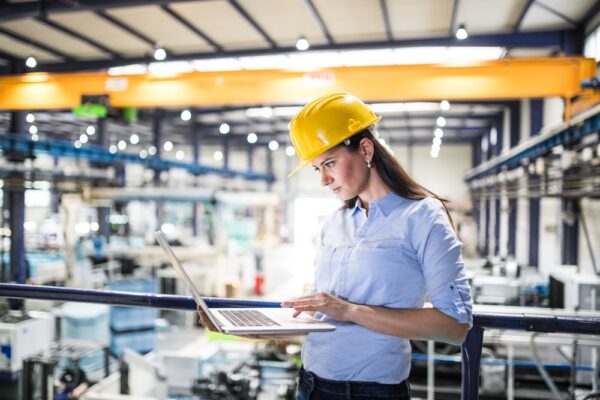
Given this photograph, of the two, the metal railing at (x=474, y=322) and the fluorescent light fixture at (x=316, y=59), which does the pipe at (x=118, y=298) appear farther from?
the fluorescent light fixture at (x=316, y=59)

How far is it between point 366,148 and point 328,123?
0.14 m

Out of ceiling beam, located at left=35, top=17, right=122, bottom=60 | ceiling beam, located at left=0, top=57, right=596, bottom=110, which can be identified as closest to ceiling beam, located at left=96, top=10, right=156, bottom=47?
ceiling beam, located at left=35, top=17, right=122, bottom=60

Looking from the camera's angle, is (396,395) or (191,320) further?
(191,320)

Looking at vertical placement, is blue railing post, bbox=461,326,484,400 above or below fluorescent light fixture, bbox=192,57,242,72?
below

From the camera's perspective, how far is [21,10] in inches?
309

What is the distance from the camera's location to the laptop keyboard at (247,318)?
133cm

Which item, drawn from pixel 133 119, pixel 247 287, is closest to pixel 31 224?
pixel 247 287

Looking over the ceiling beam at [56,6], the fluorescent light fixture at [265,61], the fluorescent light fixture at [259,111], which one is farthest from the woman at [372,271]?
the fluorescent light fixture at [259,111]

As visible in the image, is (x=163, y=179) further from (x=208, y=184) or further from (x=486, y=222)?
(x=486, y=222)

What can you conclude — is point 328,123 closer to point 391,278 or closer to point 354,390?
point 391,278

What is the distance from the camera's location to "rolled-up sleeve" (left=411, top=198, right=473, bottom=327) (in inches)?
46.8

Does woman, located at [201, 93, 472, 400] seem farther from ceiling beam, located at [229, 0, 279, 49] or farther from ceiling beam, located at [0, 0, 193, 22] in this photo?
ceiling beam, located at [229, 0, 279, 49]

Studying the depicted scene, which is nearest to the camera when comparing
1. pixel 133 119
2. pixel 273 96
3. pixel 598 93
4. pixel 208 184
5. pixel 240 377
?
pixel 598 93

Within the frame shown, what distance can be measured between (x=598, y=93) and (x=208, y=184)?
61.0 feet
